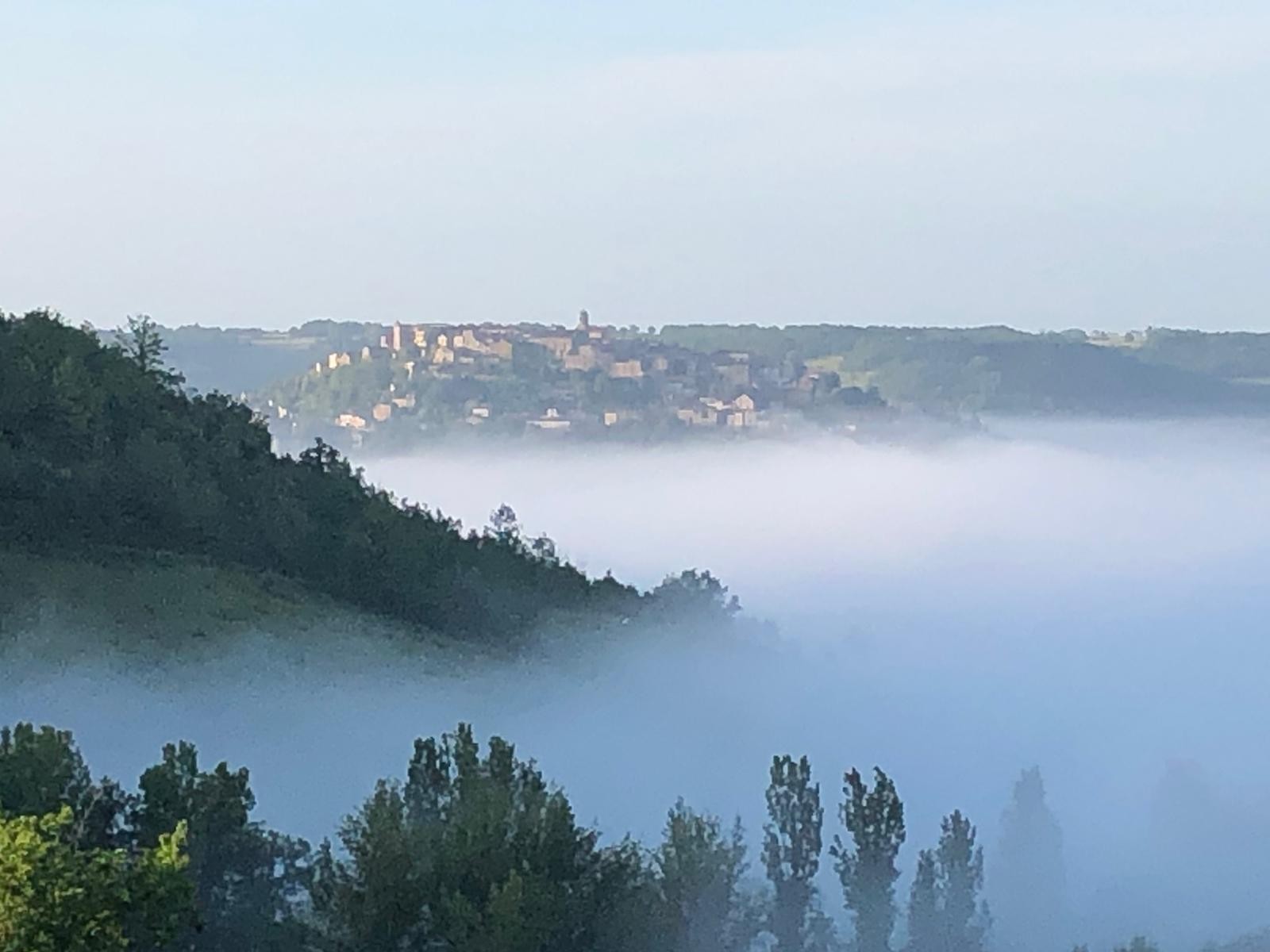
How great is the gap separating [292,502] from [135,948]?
51.9 meters

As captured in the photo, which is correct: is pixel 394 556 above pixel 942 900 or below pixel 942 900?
above

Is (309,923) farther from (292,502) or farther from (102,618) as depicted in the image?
(292,502)

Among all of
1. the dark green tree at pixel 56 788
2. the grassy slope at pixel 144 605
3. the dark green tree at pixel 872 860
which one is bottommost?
the dark green tree at pixel 872 860

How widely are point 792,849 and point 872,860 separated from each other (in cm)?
201

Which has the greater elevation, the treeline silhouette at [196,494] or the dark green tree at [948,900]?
the treeline silhouette at [196,494]

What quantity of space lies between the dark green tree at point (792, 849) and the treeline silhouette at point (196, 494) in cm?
2182

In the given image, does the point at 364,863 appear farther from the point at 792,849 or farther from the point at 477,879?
the point at 792,849

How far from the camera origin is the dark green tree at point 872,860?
170 feet

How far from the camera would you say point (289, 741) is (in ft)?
176

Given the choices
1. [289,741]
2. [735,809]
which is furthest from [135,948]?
[735,809]

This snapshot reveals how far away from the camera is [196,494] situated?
67688 mm

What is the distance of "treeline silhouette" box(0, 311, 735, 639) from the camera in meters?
63.8

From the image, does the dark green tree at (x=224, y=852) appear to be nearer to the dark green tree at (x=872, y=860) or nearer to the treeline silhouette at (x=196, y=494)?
the dark green tree at (x=872, y=860)

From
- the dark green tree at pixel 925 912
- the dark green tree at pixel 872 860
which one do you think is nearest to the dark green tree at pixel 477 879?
the dark green tree at pixel 872 860
